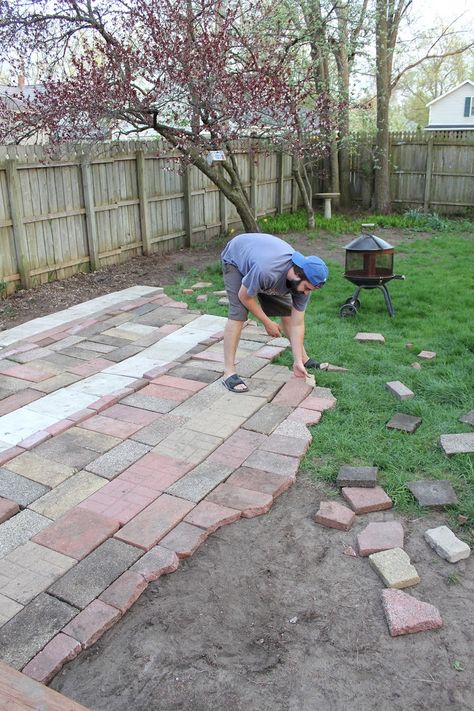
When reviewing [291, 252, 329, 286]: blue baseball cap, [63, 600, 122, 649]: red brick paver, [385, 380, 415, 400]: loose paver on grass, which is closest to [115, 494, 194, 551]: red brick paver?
[63, 600, 122, 649]: red brick paver

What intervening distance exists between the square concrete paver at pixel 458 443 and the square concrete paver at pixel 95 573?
2.01 m

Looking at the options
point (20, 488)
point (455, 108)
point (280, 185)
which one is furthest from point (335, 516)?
point (455, 108)

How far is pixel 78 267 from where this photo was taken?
888cm

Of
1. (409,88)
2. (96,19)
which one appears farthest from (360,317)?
(409,88)

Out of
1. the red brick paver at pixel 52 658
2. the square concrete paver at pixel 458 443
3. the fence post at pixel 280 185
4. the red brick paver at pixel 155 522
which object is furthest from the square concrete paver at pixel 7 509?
the fence post at pixel 280 185

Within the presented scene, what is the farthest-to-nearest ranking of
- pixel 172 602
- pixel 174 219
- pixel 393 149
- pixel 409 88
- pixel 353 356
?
pixel 409 88, pixel 393 149, pixel 174 219, pixel 353 356, pixel 172 602

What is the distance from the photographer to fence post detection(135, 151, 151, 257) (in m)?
9.71

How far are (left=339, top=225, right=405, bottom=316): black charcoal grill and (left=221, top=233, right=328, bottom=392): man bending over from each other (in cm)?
162

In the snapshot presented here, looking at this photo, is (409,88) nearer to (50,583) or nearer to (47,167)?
(47,167)

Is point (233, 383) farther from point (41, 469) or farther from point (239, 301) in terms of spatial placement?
point (41, 469)

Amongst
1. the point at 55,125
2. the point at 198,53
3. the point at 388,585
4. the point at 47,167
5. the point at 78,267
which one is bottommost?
the point at 388,585

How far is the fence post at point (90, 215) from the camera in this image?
28.4 feet

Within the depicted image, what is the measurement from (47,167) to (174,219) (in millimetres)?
3035

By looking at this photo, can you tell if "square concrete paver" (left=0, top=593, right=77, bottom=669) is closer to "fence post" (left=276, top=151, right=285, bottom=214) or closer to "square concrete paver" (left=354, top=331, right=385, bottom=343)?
"square concrete paver" (left=354, top=331, right=385, bottom=343)
